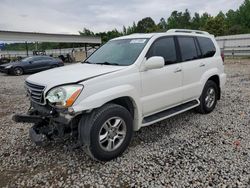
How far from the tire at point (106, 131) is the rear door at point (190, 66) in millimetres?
1673

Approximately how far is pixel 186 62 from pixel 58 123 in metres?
2.78

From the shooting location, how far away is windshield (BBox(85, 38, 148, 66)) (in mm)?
4078

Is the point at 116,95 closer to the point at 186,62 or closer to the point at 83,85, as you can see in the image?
the point at 83,85

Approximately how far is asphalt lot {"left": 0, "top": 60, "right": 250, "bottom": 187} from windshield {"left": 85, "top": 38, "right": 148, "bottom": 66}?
1434 millimetres

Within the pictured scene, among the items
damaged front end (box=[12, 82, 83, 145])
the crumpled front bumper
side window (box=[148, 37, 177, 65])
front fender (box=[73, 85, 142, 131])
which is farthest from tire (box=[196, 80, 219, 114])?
the crumpled front bumper

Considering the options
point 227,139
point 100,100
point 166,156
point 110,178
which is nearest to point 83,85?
point 100,100

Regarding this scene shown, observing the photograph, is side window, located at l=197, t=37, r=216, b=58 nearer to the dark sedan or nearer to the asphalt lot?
the asphalt lot

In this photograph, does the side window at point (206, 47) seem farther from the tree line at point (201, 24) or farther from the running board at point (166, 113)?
the tree line at point (201, 24)

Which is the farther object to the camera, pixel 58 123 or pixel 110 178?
pixel 58 123

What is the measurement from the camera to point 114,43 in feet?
16.0

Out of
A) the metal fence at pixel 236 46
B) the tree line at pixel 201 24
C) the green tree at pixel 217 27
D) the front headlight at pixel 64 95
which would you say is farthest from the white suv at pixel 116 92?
the green tree at pixel 217 27

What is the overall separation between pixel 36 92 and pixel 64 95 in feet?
2.05

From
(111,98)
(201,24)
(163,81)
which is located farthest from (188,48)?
(201,24)

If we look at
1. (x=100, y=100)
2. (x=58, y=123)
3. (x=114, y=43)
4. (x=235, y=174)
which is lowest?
(x=235, y=174)
